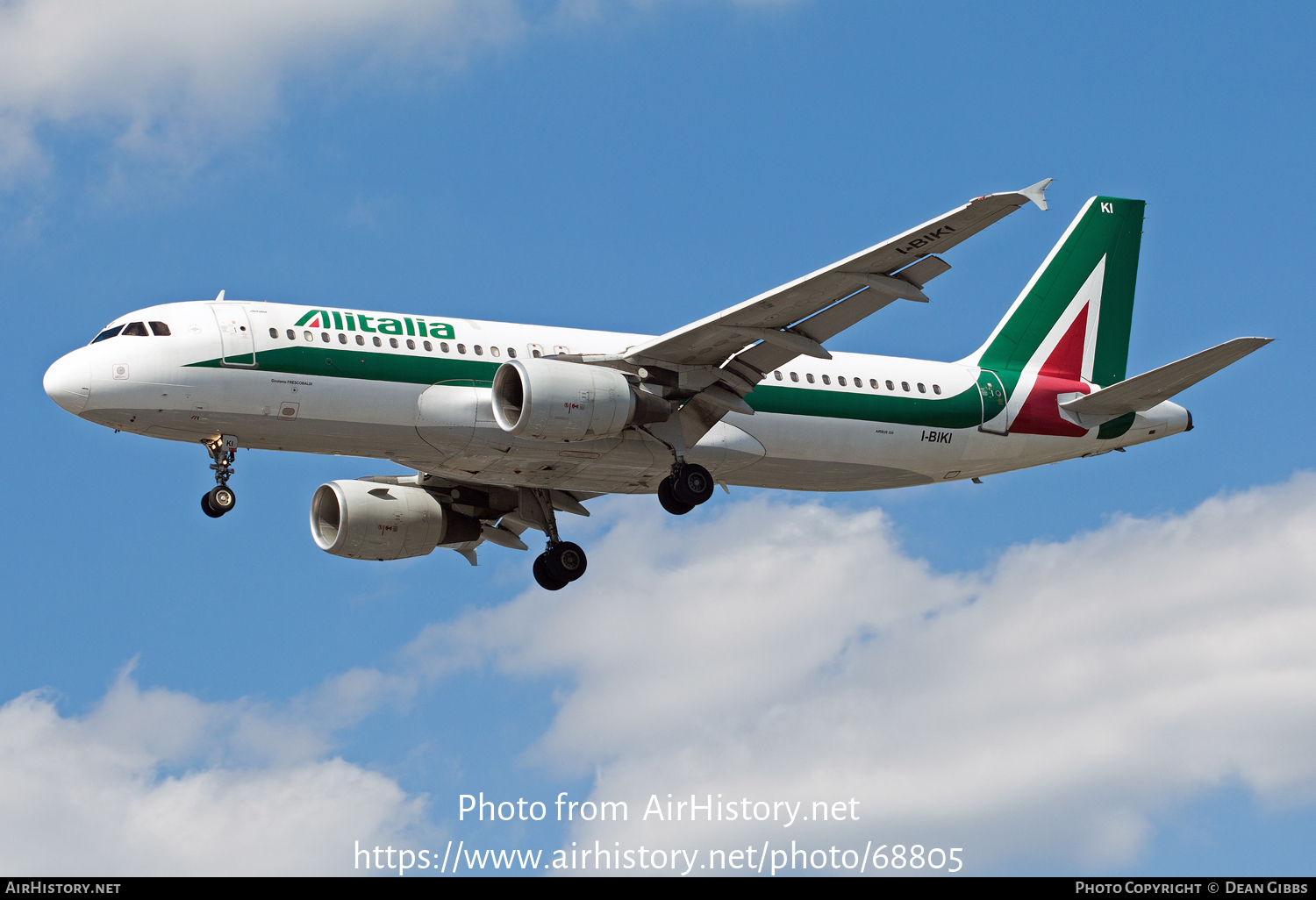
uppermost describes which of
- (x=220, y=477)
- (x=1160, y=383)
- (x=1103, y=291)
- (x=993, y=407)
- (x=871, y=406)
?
(x=1103, y=291)

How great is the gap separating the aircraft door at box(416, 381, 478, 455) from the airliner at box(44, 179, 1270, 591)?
0.14ft

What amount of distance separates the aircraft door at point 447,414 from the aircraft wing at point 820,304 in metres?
3.68

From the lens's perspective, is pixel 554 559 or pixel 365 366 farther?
pixel 554 559

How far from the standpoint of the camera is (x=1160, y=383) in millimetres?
41406

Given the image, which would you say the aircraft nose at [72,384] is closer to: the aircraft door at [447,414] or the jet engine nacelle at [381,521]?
the aircraft door at [447,414]

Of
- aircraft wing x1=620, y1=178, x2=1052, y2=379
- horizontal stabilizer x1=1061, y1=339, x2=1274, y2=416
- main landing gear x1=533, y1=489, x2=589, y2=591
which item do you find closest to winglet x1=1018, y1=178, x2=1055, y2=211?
aircraft wing x1=620, y1=178, x2=1052, y2=379

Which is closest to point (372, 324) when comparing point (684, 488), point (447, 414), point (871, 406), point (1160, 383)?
point (447, 414)

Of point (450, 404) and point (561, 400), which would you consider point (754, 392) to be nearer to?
point (561, 400)

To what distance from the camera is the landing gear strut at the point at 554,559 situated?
4369cm

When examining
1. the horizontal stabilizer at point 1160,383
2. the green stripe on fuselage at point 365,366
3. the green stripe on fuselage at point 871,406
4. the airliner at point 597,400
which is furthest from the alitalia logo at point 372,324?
the horizontal stabilizer at point 1160,383

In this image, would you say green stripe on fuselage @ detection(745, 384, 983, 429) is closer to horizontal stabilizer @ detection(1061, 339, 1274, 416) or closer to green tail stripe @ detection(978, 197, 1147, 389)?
green tail stripe @ detection(978, 197, 1147, 389)

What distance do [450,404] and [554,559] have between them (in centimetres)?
838
